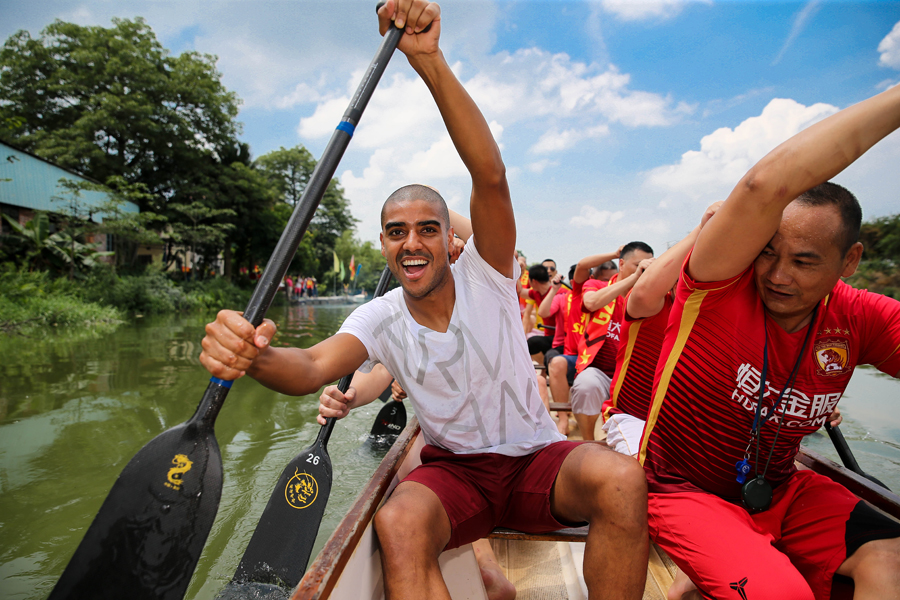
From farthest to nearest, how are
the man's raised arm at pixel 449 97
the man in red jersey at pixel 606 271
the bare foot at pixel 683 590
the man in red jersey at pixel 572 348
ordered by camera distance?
the man in red jersey at pixel 606 271
the man in red jersey at pixel 572 348
the bare foot at pixel 683 590
the man's raised arm at pixel 449 97

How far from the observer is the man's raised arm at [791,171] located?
3.92 ft

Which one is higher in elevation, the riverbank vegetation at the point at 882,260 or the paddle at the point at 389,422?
the riverbank vegetation at the point at 882,260

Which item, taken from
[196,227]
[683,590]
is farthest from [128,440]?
[196,227]

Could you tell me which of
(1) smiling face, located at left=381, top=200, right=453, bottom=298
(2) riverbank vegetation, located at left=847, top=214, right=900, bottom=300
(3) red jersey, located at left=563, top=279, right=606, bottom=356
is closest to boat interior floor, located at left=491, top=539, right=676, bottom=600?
(1) smiling face, located at left=381, top=200, right=453, bottom=298

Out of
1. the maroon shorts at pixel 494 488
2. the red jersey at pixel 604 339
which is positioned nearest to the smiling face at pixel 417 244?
the maroon shorts at pixel 494 488

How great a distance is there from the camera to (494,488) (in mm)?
1745

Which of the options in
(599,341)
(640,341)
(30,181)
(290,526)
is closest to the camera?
(290,526)

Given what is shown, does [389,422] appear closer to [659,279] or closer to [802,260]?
[659,279]

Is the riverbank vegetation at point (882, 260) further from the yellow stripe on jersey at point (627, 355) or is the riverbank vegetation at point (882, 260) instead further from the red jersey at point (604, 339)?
the yellow stripe on jersey at point (627, 355)

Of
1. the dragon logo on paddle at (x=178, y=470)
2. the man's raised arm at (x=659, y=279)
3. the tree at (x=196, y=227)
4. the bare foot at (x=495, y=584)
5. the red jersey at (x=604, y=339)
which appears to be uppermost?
the tree at (x=196, y=227)

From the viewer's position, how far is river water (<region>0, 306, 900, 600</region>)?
332 cm

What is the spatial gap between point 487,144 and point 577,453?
3.66 ft

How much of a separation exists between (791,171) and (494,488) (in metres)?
1.33

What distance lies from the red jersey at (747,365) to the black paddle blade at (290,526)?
1.57 meters
